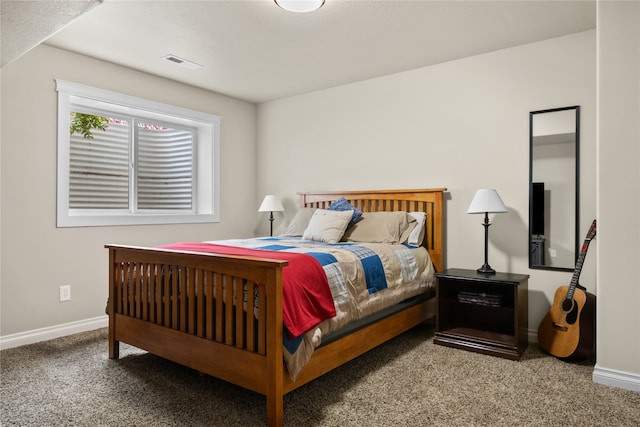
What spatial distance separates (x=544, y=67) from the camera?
10.7 feet

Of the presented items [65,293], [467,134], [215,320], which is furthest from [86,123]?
[467,134]

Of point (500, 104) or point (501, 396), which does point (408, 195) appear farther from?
point (501, 396)

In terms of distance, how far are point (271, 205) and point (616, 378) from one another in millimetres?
3383

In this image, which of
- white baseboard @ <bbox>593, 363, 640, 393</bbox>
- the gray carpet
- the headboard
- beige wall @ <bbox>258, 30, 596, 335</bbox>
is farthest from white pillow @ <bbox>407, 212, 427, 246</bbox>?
white baseboard @ <bbox>593, 363, 640, 393</bbox>

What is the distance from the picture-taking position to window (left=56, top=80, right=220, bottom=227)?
141 inches

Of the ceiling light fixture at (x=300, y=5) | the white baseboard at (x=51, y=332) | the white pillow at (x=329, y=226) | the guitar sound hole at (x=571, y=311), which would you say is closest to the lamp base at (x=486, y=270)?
the guitar sound hole at (x=571, y=311)

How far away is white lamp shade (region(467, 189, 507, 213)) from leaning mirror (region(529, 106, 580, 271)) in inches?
13.4

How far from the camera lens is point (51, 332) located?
3318mm

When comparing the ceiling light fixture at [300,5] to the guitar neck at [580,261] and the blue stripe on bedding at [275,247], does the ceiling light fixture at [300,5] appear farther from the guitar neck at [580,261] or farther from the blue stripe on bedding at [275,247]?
the guitar neck at [580,261]

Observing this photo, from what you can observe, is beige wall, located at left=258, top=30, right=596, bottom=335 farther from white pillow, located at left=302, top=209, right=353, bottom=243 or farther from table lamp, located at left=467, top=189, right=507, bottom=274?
white pillow, located at left=302, top=209, right=353, bottom=243

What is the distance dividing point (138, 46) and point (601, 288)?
3719 mm

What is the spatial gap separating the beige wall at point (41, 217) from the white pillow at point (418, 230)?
2585mm

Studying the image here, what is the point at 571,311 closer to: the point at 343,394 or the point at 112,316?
the point at 343,394

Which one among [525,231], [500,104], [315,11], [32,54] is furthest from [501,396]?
[32,54]
